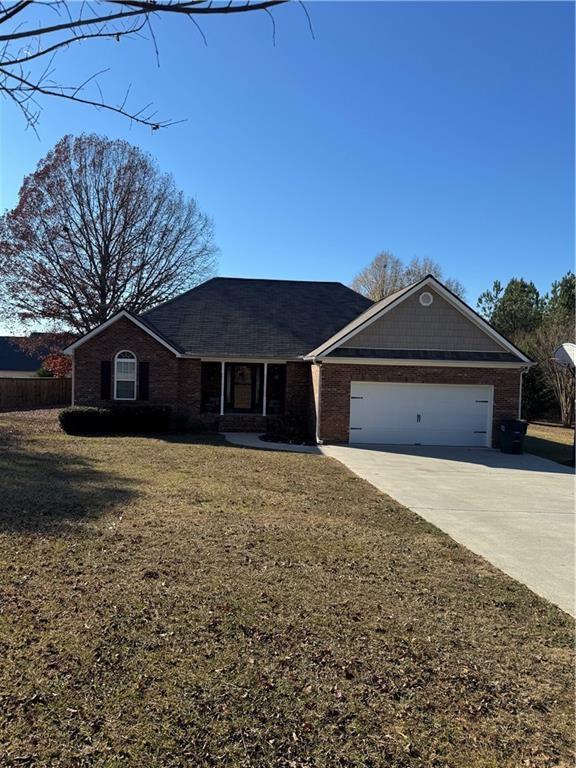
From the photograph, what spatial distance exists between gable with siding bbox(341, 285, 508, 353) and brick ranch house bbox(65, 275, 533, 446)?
3 centimetres

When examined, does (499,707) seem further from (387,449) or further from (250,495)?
(387,449)

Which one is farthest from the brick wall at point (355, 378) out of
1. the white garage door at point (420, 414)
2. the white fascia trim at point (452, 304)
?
the white fascia trim at point (452, 304)

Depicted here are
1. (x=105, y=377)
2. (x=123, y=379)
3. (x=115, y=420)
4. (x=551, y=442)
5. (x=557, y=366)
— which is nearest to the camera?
(x=115, y=420)

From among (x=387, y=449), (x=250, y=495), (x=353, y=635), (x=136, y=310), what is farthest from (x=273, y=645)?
(x=136, y=310)

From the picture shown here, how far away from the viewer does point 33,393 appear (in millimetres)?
27438

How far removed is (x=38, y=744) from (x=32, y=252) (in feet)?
95.0

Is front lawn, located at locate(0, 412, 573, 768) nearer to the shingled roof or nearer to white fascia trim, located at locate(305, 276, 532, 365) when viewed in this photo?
white fascia trim, located at locate(305, 276, 532, 365)

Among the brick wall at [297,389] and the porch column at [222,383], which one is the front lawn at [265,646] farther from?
the brick wall at [297,389]

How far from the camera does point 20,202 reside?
27.8 metres

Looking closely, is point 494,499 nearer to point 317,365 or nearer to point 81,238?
point 317,365

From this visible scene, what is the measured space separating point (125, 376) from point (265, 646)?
51.6 ft

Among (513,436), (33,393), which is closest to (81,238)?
(33,393)

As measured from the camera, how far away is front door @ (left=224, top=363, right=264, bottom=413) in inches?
795

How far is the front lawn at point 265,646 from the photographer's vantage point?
2875 mm
